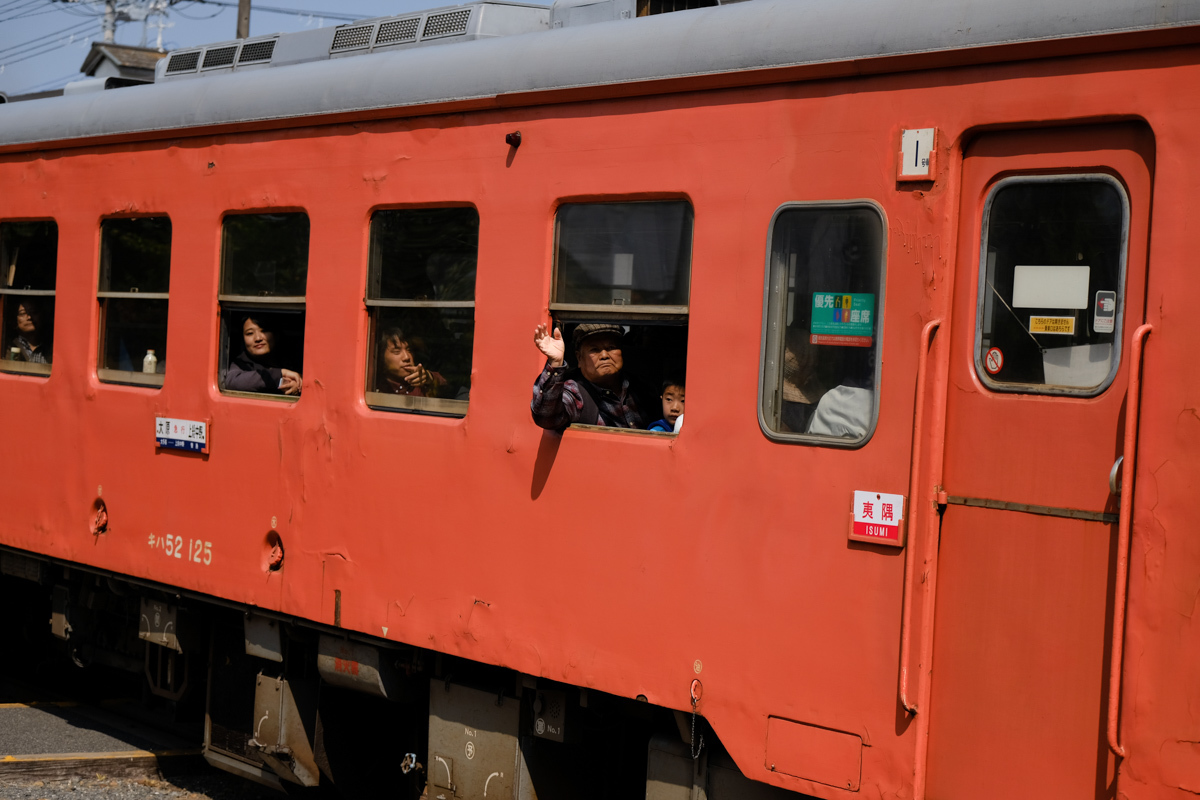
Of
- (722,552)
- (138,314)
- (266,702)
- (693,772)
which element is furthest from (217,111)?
(693,772)

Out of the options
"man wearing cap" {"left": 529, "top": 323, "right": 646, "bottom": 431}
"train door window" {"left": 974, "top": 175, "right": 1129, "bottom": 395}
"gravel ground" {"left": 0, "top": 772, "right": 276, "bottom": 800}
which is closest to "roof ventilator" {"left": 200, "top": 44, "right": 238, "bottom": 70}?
"man wearing cap" {"left": 529, "top": 323, "right": 646, "bottom": 431}

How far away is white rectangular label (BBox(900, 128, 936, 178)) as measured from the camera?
3645mm

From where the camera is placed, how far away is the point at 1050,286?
11.4ft

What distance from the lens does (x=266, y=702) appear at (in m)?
5.86

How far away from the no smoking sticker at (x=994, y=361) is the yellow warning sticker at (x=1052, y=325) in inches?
4.5

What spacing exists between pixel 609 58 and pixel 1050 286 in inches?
71.6

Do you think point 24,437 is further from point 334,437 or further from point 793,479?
point 793,479

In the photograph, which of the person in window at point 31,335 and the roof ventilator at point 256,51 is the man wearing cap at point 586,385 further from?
the person in window at point 31,335

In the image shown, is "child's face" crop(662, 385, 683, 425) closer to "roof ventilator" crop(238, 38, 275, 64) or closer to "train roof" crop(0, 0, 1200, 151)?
"train roof" crop(0, 0, 1200, 151)

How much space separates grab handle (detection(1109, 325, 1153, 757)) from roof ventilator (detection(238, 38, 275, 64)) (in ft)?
14.6

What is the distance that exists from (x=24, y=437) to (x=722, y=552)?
461cm

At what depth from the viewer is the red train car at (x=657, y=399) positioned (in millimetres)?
3373

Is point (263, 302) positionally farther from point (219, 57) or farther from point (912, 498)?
point (912, 498)

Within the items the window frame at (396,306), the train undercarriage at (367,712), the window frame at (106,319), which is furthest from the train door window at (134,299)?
the window frame at (396,306)
